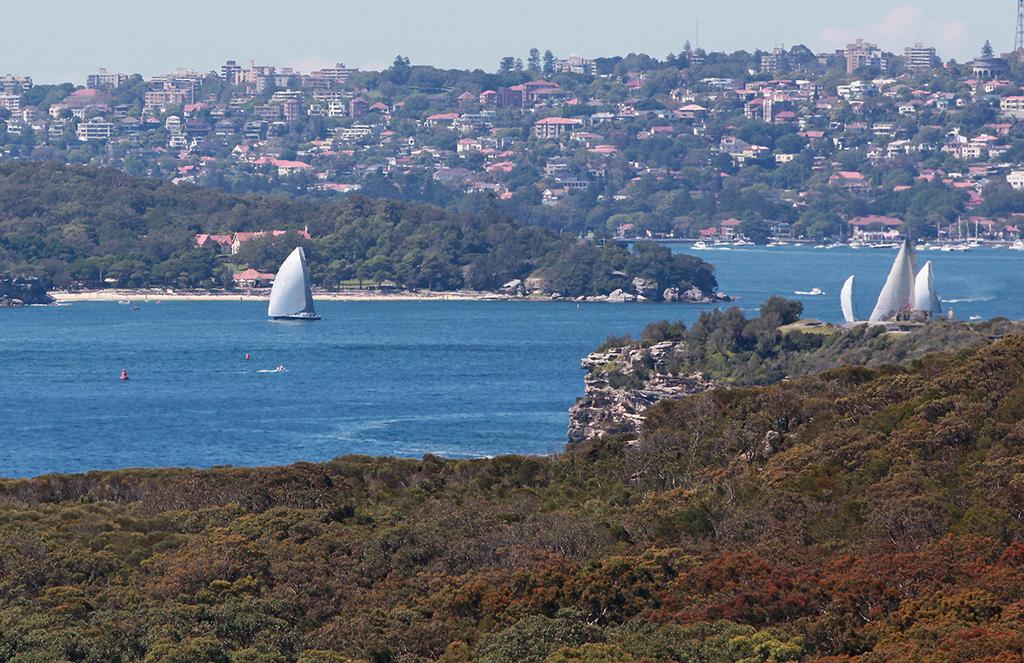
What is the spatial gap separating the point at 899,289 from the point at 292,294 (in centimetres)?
3855

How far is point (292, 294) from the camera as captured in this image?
3873 inches

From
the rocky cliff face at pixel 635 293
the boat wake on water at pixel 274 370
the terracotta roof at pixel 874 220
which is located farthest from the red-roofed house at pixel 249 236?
the terracotta roof at pixel 874 220

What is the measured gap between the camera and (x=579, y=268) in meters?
117

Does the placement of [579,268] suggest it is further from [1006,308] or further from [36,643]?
[36,643]

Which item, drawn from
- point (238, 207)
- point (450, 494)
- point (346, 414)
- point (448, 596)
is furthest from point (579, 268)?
point (448, 596)

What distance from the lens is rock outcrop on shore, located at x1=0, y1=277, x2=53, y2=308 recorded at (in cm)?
11000

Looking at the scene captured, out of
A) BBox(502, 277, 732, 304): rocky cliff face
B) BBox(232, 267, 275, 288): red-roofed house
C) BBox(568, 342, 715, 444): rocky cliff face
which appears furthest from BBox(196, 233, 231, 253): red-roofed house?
BBox(568, 342, 715, 444): rocky cliff face

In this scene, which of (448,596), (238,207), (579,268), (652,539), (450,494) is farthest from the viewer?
(238,207)

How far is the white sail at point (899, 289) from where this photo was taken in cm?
6619

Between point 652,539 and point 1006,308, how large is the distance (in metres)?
70.2

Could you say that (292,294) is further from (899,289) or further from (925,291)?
(899,289)

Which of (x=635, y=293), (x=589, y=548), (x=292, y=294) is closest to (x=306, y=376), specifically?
(x=292, y=294)

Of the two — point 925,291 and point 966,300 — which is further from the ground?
point 925,291

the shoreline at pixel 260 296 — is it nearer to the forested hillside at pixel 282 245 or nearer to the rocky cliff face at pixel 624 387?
the forested hillside at pixel 282 245
